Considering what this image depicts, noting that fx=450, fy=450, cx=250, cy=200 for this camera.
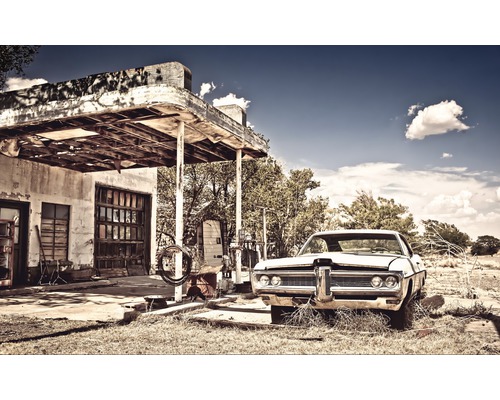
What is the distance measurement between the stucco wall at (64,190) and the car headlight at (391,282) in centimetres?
972

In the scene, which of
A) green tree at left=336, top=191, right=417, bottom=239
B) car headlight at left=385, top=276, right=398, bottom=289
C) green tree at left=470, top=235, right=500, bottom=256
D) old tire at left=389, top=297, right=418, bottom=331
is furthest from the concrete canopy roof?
green tree at left=336, top=191, right=417, bottom=239

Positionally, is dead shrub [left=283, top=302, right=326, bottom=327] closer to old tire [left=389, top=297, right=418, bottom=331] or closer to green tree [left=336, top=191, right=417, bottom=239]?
old tire [left=389, top=297, right=418, bottom=331]

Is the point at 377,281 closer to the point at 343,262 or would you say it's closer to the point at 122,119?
the point at 343,262

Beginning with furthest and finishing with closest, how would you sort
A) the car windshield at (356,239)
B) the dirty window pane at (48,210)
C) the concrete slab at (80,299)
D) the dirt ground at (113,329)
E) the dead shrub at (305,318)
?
the dirty window pane at (48,210) → the concrete slab at (80,299) → the car windshield at (356,239) → the dead shrub at (305,318) → the dirt ground at (113,329)

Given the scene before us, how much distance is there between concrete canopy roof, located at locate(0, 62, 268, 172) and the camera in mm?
7379

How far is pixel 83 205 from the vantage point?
13.6 meters

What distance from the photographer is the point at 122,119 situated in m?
8.03

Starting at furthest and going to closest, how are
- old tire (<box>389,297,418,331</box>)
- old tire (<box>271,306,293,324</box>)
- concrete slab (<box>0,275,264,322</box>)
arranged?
concrete slab (<box>0,275,264,322</box>), old tire (<box>271,306,293,324</box>), old tire (<box>389,297,418,331</box>)

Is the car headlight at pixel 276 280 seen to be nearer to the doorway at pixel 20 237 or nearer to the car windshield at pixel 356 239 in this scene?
the car windshield at pixel 356 239

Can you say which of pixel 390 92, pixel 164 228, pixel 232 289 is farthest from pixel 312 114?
pixel 164 228

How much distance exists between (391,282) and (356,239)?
182cm

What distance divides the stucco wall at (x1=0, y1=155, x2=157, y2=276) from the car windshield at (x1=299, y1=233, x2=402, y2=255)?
26.8 feet

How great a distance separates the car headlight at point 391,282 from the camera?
511cm

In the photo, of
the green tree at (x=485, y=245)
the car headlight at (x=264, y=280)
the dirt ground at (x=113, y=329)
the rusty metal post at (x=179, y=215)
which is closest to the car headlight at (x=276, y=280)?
the car headlight at (x=264, y=280)
